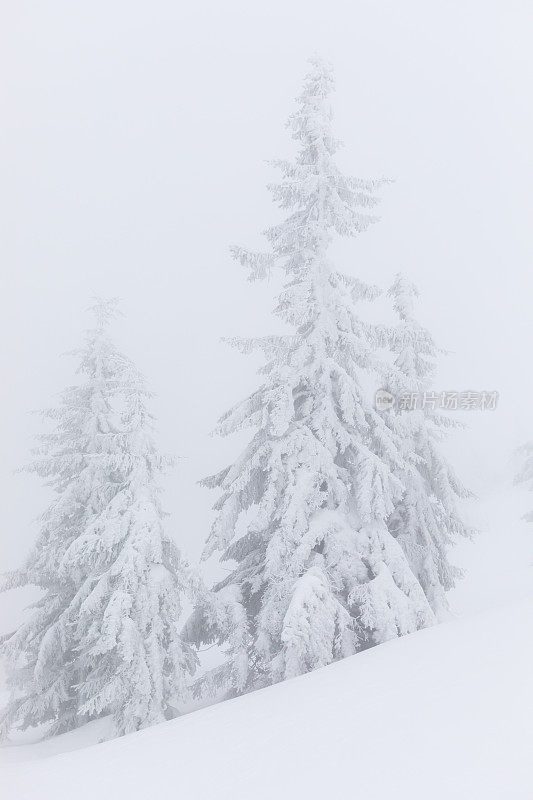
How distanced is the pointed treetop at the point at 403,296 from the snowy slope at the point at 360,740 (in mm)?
8951

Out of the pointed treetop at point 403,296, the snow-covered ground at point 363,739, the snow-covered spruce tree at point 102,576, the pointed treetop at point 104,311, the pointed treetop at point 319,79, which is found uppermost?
the pointed treetop at point 319,79

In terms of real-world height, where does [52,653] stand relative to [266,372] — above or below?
below

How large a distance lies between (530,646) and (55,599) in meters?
12.9

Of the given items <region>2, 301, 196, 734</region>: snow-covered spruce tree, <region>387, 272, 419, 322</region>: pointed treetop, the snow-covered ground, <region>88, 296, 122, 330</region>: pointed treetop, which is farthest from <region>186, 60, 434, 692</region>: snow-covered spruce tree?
<region>88, 296, 122, 330</region>: pointed treetop

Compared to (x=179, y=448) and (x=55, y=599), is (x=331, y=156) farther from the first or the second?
(x=179, y=448)

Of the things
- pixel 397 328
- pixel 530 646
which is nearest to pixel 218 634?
pixel 530 646

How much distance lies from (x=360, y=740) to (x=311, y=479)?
19.7 ft

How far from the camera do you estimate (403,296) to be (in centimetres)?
1641

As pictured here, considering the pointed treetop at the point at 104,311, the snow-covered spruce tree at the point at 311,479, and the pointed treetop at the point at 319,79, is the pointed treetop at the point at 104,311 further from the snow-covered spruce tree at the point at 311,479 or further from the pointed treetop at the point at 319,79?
the pointed treetop at the point at 319,79

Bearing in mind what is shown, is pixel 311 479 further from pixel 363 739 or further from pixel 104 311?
pixel 104 311

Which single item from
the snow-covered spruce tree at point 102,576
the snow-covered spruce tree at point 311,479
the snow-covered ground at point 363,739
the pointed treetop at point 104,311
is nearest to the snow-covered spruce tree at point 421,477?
the snow-covered spruce tree at point 311,479

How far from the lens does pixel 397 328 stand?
1559cm

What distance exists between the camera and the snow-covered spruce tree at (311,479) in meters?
11.3

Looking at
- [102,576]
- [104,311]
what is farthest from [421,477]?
[104,311]
